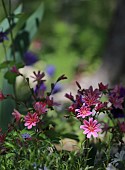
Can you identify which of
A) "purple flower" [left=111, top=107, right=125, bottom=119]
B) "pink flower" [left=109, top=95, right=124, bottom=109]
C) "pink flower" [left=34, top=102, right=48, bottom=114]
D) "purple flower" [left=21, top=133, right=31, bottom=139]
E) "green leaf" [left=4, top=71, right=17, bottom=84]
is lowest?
"purple flower" [left=21, top=133, right=31, bottom=139]

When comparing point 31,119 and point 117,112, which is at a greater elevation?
point 117,112

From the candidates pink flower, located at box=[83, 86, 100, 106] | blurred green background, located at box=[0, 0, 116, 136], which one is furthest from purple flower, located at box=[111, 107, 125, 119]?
blurred green background, located at box=[0, 0, 116, 136]

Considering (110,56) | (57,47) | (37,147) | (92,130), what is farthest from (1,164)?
(57,47)

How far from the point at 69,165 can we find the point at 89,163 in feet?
0.77

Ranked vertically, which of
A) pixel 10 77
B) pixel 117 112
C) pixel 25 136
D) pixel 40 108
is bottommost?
pixel 25 136

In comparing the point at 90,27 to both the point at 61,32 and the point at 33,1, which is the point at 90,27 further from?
the point at 33,1

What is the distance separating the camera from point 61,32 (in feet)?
30.1

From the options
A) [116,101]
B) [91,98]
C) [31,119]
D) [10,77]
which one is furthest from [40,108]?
[10,77]

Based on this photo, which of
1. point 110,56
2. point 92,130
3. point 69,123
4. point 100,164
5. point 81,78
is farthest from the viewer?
point 81,78

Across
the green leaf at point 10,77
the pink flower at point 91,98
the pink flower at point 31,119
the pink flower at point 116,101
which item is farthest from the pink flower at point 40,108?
the green leaf at point 10,77

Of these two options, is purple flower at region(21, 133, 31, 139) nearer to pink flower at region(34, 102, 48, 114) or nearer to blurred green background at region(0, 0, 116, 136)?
pink flower at region(34, 102, 48, 114)

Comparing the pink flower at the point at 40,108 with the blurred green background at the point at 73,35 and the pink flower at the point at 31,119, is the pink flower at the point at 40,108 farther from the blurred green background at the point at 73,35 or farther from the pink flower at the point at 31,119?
the blurred green background at the point at 73,35

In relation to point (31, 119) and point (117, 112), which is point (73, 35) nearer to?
point (117, 112)

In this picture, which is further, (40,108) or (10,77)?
(10,77)
